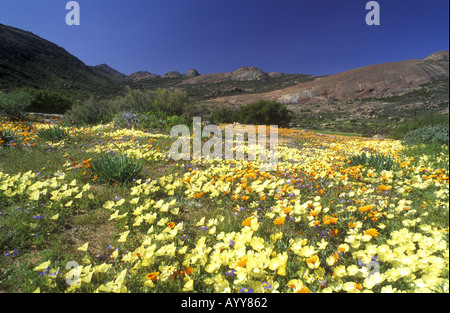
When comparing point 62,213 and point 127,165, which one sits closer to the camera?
point 62,213

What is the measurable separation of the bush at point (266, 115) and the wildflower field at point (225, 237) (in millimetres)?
21231

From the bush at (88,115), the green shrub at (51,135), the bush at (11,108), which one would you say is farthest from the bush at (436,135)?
the bush at (11,108)

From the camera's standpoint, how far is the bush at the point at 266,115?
24.3 metres

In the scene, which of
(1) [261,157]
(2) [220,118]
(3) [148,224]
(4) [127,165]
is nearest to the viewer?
(3) [148,224]

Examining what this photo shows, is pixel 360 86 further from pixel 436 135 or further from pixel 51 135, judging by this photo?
pixel 436 135

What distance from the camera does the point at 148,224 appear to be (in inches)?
93.0

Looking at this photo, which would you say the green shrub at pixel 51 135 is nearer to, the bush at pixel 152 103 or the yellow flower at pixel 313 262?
the bush at pixel 152 103

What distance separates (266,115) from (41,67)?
4278 centimetres

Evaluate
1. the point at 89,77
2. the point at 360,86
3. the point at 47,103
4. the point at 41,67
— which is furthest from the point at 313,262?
the point at 360,86

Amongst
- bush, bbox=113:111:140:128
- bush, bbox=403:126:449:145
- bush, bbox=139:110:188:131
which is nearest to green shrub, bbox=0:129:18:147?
bush, bbox=113:111:140:128
